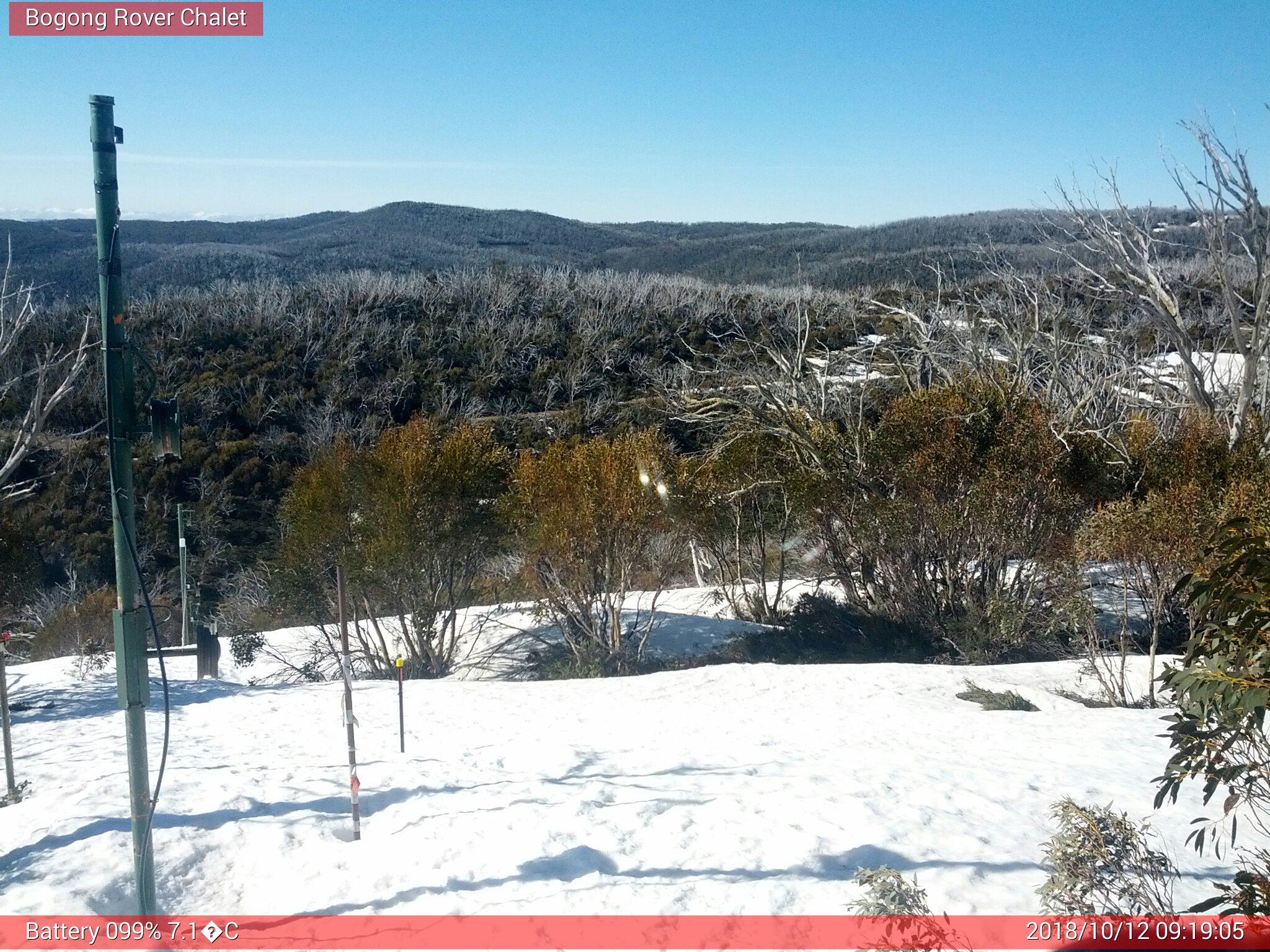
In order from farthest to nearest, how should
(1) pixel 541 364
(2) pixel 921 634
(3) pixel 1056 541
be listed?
(1) pixel 541 364
(2) pixel 921 634
(3) pixel 1056 541

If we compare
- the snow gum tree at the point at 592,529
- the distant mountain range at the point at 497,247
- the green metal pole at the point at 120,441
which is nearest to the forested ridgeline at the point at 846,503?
the snow gum tree at the point at 592,529

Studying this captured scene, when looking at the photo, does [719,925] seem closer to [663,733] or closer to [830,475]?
[663,733]

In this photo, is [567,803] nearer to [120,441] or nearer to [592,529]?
[120,441]

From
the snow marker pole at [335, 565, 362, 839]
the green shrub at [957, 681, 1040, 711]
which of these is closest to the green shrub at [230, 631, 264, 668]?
the snow marker pole at [335, 565, 362, 839]

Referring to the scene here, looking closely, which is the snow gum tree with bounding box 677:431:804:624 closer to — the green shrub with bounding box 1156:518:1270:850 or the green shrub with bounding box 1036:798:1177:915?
the green shrub with bounding box 1036:798:1177:915

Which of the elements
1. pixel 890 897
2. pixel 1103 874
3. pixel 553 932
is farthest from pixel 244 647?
pixel 1103 874

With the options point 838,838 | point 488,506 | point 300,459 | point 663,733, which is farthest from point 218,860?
point 300,459

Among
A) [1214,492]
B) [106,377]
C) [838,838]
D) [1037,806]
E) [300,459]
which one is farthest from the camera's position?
[300,459]
